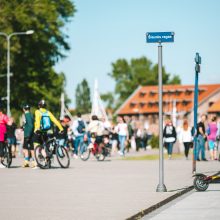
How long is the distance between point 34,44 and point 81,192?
39.0m

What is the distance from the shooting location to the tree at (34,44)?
51.6m

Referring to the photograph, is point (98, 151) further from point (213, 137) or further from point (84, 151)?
point (213, 137)

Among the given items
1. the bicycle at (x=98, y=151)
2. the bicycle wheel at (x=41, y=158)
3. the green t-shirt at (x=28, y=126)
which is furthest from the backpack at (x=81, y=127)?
the bicycle wheel at (x=41, y=158)

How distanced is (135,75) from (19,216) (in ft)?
425

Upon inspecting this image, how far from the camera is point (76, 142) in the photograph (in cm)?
3366

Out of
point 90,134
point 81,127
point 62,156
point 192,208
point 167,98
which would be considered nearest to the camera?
point 192,208

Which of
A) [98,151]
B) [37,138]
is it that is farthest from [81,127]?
[37,138]

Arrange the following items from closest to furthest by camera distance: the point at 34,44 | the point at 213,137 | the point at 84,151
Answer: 1. the point at 84,151
2. the point at 213,137
3. the point at 34,44

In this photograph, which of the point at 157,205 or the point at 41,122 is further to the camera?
the point at 41,122

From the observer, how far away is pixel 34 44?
176ft

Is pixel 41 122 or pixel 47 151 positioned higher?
pixel 41 122

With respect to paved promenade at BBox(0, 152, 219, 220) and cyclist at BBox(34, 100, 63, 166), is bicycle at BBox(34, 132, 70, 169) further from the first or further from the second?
paved promenade at BBox(0, 152, 219, 220)

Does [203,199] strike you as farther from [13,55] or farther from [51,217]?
[13,55]

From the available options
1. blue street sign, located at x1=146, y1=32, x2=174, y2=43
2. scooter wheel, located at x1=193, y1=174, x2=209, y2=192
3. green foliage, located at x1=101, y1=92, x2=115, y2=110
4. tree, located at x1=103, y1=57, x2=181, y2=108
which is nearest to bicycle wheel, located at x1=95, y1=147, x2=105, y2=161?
scooter wheel, located at x1=193, y1=174, x2=209, y2=192
